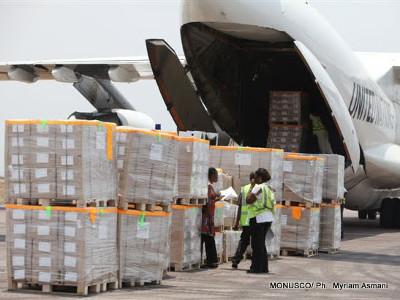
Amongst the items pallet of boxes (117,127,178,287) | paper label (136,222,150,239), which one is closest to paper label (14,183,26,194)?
pallet of boxes (117,127,178,287)

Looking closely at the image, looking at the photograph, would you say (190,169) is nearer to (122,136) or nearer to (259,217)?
(259,217)

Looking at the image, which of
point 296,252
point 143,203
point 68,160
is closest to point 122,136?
point 143,203

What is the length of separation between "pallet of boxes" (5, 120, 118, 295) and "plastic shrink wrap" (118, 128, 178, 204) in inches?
18.2

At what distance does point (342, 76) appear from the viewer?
20.1 meters

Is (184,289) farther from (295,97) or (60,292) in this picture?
(295,97)

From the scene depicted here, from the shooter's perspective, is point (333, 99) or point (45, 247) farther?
point (333, 99)

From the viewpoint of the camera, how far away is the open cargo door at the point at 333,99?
703 inches

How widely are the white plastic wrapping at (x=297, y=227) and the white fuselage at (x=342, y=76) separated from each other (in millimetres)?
2465

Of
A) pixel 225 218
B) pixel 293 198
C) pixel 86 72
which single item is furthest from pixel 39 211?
pixel 86 72

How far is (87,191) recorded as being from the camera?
10133 millimetres

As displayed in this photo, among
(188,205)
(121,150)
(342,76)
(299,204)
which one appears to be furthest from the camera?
(342,76)

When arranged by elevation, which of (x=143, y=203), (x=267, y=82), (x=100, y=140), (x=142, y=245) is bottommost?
(x=142, y=245)

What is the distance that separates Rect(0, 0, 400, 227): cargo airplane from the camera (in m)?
17.8

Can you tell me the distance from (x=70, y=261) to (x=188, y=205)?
3.39m
